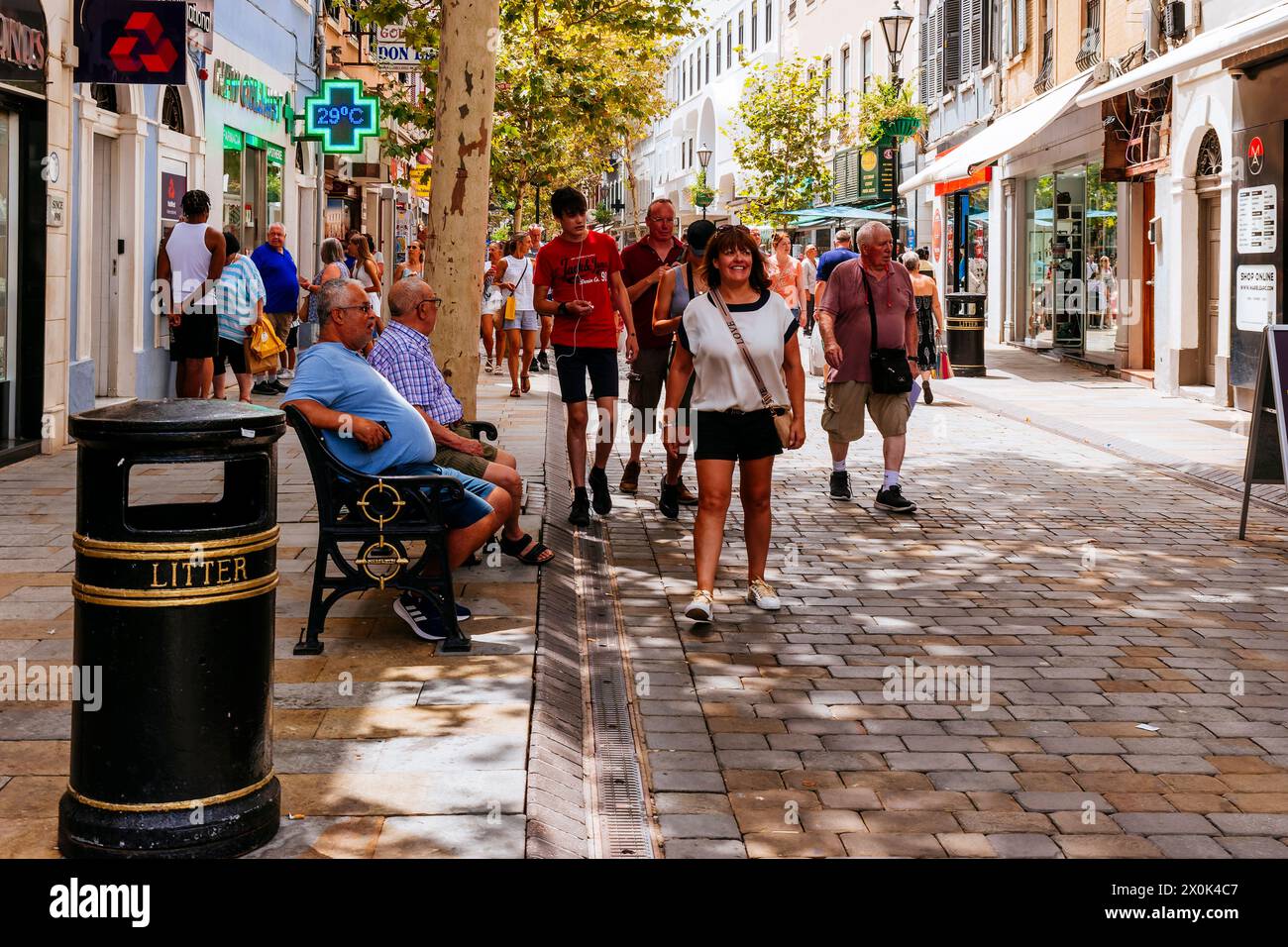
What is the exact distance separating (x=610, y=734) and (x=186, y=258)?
10.4 metres

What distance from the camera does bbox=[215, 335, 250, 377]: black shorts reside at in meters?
14.9

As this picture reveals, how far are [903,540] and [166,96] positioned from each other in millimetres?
10497

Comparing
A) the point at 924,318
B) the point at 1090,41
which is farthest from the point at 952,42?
the point at 924,318

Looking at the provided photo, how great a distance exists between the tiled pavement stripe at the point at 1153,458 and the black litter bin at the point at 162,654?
7.70m

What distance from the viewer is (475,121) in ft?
29.4

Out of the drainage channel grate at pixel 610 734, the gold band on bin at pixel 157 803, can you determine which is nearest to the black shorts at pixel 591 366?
the drainage channel grate at pixel 610 734

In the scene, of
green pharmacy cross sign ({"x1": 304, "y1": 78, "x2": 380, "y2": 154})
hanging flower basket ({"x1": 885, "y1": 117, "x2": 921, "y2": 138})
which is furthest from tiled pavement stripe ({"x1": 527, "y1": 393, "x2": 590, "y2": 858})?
hanging flower basket ({"x1": 885, "y1": 117, "x2": 921, "y2": 138})

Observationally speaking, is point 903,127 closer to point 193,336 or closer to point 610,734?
point 193,336

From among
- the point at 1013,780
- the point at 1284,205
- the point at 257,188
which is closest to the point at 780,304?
the point at 1013,780

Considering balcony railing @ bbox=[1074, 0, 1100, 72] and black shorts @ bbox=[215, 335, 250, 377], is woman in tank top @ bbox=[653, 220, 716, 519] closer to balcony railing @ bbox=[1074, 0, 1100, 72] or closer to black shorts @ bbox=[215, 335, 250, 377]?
black shorts @ bbox=[215, 335, 250, 377]

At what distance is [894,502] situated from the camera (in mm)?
10664

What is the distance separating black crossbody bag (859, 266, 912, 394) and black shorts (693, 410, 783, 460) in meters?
3.39

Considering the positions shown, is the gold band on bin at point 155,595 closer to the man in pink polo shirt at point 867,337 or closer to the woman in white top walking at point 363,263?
the man in pink polo shirt at point 867,337
